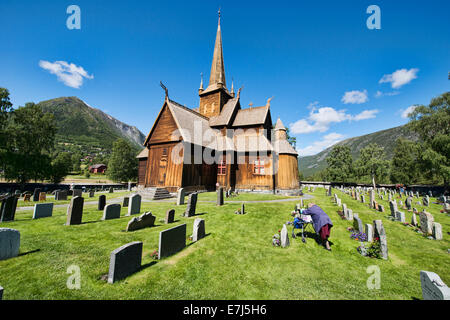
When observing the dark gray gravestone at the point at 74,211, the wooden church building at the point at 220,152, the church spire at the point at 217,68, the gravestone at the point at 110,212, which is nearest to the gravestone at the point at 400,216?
the wooden church building at the point at 220,152

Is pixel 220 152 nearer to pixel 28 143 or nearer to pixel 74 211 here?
pixel 74 211

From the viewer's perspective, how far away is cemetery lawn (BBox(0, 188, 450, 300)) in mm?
4137

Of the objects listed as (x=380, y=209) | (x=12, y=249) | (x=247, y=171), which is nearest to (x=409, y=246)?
(x=380, y=209)

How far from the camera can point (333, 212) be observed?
12828mm

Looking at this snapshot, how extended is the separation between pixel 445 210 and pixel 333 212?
11.2 metres

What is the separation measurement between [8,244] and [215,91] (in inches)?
1151

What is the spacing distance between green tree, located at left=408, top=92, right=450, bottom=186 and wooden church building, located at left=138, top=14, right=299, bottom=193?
72.8ft

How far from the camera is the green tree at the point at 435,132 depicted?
26078mm

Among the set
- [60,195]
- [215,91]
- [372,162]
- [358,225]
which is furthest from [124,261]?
[372,162]

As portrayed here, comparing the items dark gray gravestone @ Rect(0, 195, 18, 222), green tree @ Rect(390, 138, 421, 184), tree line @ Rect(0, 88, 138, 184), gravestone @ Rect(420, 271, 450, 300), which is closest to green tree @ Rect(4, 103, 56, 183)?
tree line @ Rect(0, 88, 138, 184)

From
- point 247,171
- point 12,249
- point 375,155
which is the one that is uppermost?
point 375,155

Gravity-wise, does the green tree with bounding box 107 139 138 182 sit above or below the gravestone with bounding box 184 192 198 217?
above

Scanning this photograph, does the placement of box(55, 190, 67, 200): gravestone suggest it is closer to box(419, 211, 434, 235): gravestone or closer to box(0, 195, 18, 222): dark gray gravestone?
box(0, 195, 18, 222): dark gray gravestone
